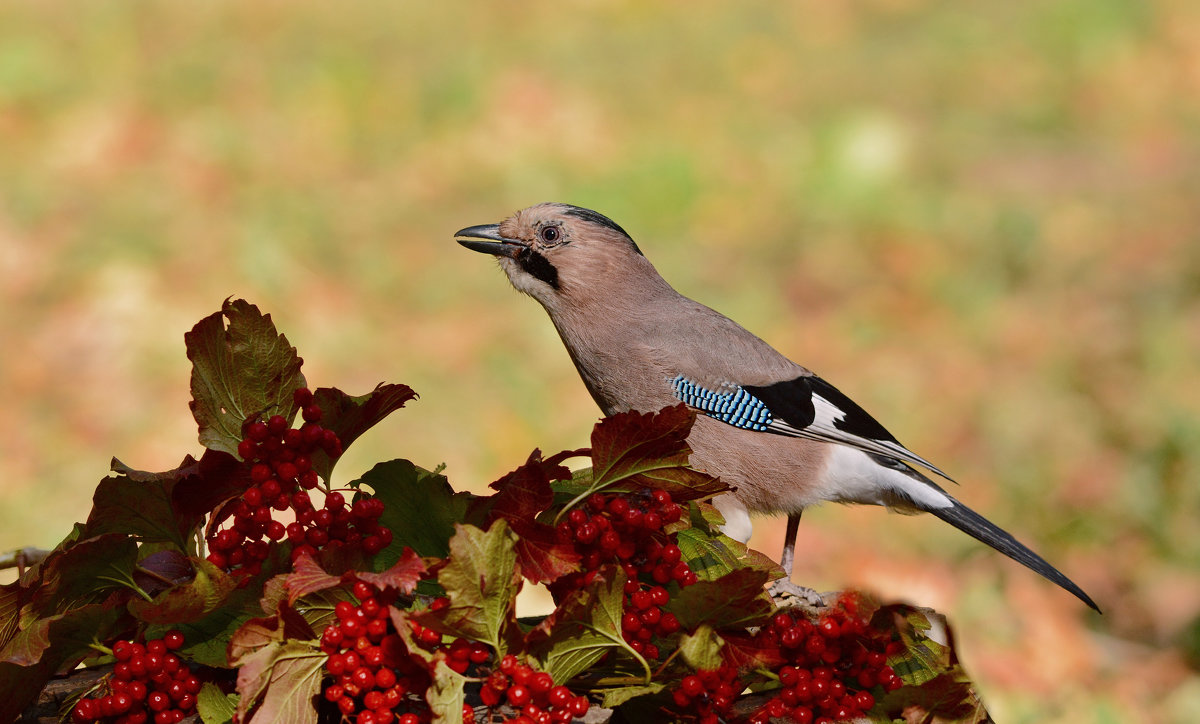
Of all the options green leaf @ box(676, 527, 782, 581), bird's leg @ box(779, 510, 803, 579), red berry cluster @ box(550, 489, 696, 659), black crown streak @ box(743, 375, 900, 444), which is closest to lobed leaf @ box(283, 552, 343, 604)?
red berry cluster @ box(550, 489, 696, 659)

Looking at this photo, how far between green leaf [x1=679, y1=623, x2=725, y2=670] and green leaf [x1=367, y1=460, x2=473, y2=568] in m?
0.44

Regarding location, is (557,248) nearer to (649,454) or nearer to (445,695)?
(649,454)

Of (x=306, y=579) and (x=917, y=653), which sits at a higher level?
(x=917, y=653)

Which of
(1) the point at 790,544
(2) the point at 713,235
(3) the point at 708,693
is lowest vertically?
(3) the point at 708,693

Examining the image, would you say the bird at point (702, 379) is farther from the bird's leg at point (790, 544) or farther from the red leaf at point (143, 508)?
the red leaf at point (143, 508)

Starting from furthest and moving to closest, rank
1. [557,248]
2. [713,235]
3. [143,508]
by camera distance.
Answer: [713,235] < [557,248] < [143,508]

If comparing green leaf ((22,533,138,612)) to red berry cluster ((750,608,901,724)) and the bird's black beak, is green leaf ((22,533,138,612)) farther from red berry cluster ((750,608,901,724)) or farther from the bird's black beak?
the bird's black beak

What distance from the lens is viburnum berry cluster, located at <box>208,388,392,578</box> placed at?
1.96 metres

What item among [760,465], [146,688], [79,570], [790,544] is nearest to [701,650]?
[146,688]

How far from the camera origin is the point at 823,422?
3.61 m

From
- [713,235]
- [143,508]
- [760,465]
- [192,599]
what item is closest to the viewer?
[192,599]

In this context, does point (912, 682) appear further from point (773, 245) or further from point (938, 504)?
point (773, 245)

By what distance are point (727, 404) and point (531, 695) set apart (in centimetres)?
179

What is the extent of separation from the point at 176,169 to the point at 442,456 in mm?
3415
